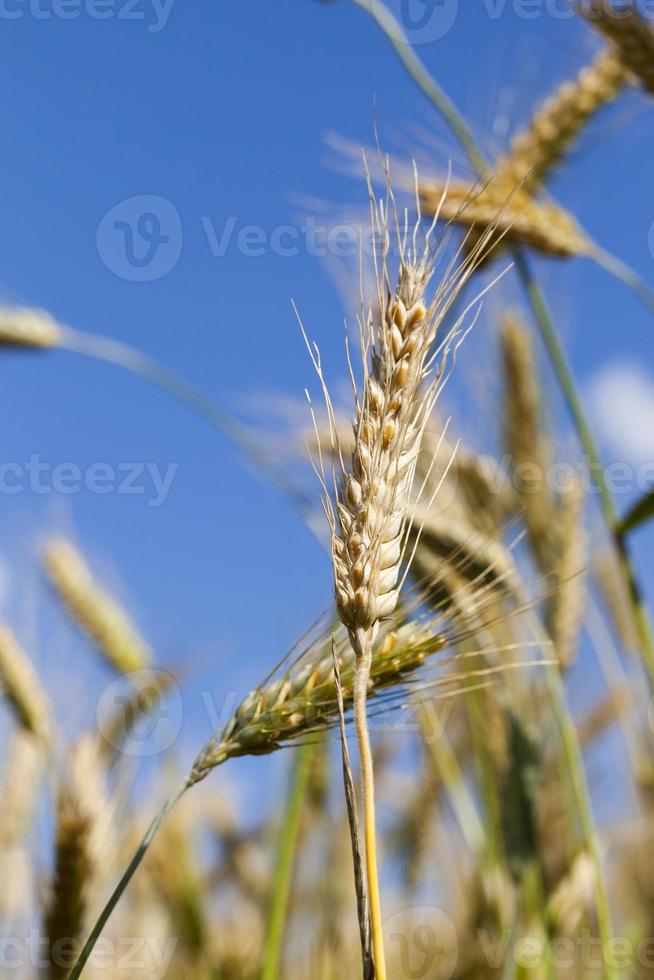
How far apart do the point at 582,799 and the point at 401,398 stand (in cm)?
109

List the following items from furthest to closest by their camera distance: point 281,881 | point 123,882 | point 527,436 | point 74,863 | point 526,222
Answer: point 527,436
point 526,222
point 281,881
point 74,863
point 123,882

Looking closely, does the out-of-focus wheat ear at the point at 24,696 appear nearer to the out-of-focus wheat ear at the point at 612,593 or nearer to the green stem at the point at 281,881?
the green stem at the point at 281,881

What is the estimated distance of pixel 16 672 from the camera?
7.29 ft

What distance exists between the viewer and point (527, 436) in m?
2.60

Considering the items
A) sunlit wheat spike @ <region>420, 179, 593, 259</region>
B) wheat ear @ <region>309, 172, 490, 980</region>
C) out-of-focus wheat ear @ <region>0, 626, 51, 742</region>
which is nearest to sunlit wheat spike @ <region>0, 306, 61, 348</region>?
out-of-focus wheat ear @ <region>0, 626, 51, 742</region>

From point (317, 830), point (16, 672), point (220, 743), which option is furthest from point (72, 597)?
point (220, 743)

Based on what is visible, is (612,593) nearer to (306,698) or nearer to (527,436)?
(527,436)

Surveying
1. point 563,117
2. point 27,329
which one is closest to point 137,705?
point 27,329

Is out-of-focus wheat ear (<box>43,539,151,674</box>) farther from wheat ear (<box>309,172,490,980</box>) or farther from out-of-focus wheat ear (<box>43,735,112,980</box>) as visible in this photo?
wheat ear (<box>309,172,490,980</box>)

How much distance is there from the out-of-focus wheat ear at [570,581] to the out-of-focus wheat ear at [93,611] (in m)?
1.09

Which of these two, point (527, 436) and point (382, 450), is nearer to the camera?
point (382, 450)

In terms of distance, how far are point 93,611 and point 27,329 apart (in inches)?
31.8

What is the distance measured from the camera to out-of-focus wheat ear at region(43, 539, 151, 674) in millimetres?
Result: 2727

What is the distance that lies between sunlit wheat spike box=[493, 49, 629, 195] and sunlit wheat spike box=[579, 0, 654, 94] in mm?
398
